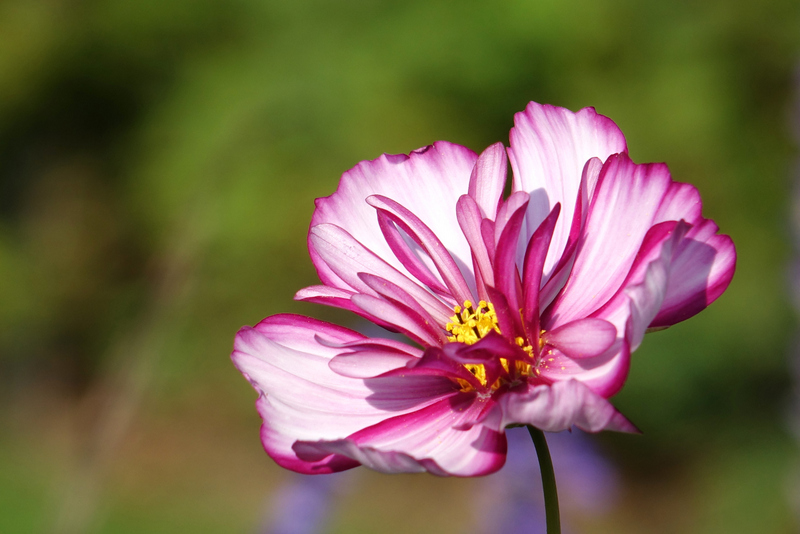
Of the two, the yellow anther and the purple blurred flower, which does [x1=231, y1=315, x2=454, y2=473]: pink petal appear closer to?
the yellow anther

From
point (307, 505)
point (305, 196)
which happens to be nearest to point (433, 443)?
point (307, 505)

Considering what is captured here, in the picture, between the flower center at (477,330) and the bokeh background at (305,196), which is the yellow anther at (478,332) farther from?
the bokeh background at (305,196)

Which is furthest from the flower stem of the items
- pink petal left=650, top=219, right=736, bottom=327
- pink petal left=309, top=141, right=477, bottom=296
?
pink petal left=309, top=141, right=477, bottom=296

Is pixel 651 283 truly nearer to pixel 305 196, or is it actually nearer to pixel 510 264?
pixel 510 264

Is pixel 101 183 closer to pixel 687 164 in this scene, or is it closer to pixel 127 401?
pixel 687 164

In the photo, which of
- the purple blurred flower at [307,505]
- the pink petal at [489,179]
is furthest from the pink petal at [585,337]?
the purple blurred flower at [307,505]
